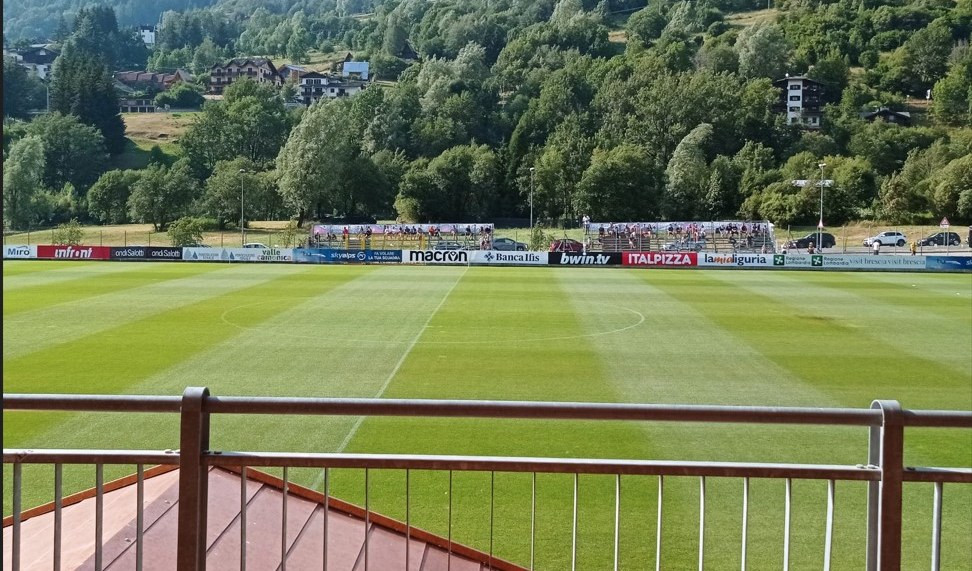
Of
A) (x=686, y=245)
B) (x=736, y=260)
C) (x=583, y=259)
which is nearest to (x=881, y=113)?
(x=686, y=245)

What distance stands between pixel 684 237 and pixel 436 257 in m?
20.2

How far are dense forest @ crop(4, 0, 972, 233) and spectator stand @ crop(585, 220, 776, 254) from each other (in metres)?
23.0

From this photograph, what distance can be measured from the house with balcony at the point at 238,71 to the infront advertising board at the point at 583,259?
5888 inches

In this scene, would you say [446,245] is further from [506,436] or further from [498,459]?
[498,459]

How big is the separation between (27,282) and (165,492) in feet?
117

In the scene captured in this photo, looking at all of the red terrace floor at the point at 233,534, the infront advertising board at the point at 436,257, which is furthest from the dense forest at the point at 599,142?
the red terrace floor at the point at 233,534

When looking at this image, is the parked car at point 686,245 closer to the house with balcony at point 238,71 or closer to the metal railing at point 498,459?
the metal railing at point 498,459

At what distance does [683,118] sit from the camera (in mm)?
114562

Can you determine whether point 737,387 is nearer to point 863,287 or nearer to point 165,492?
point 165,492

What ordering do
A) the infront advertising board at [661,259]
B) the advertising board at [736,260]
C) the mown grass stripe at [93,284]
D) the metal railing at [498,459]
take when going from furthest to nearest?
the infront advertising board at [661,259] < the advertising board at [736,260] < the mown grass stripe at [93,284] < the metal railing at [498,459]

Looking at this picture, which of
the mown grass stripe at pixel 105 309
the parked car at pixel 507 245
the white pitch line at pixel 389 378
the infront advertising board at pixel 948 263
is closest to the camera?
the white pitch line at pixel 389 378

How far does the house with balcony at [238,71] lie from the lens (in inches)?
7603

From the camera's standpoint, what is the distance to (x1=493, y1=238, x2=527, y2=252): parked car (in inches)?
2655

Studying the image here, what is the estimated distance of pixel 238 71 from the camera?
638 ft
